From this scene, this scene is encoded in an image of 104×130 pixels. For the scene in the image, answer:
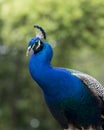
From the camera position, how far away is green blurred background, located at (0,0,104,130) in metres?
12.2

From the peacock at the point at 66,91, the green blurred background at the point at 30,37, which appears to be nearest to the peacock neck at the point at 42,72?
the peacock at the point at 66,91

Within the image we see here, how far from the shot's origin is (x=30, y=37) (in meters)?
12.2

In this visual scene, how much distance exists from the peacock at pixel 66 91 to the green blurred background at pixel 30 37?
7.21 m

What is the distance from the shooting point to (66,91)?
188 inches

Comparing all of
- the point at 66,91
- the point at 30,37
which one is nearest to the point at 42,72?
the point at 66,91

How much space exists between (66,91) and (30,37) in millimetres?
7461

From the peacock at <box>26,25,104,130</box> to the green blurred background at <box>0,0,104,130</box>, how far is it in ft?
23.6

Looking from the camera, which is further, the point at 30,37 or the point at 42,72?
the point at 30,37

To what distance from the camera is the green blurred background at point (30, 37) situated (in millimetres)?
12242

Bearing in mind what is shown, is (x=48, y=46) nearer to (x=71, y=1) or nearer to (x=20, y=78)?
(x=71, y=1)

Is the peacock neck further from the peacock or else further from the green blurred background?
the green blurred background

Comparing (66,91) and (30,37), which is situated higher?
(66,91)

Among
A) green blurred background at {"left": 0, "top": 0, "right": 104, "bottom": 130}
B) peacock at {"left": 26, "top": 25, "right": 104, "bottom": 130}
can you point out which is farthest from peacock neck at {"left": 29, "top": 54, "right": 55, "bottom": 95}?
green blurred background at {"left": 0, "top": 0, "right": 104, "bottom": 130}

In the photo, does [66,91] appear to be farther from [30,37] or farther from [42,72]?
[30,37]
